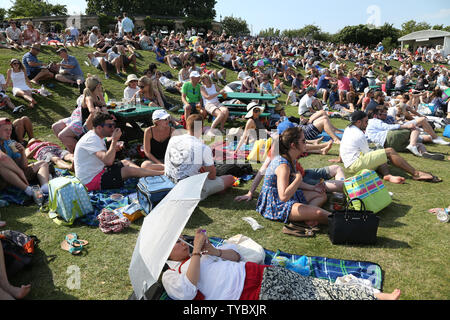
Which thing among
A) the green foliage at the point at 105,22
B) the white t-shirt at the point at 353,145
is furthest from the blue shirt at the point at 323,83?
the green foliage at the point at 105,22

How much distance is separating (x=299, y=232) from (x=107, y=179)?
3196 mm

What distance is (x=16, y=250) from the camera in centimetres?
323

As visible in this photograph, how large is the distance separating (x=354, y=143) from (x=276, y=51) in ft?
69.4

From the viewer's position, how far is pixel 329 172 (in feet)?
16.5

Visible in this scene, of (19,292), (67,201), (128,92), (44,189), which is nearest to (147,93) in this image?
(128,92)

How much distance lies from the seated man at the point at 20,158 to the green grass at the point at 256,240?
2.09ft

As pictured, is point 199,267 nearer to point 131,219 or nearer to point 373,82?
point 131,219

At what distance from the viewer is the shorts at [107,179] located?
5016 millimetres

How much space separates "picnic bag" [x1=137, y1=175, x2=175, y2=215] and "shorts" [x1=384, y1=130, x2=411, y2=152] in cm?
510

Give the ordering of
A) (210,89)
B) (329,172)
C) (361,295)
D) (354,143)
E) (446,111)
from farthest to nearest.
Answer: (446,111), (210,89), (354,143), (329,172), (361,295)

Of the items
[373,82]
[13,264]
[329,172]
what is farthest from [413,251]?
[373,82]

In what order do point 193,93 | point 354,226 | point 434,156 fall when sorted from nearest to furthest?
point 354,226 < point 434,156 < point 193,93

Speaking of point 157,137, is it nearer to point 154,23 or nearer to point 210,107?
point 210,107

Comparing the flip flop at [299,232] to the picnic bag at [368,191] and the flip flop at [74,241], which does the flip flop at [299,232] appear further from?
the flip flop at [74,241]
